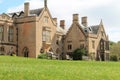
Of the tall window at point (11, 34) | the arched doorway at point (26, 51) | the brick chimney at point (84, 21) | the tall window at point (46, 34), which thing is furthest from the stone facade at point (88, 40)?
the tall window at point (11, 34)

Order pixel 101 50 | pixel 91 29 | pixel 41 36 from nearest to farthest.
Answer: pixel 41 36
pixel 101 50
pixel 91 29

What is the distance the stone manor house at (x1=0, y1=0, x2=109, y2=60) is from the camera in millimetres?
59625

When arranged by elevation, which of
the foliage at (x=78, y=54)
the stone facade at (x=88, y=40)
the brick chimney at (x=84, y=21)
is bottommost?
the foliage at (x=78, y=54)

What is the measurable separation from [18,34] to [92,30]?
1888 centimetres

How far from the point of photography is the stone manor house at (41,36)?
59.6 m

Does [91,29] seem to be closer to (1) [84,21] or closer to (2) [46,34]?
Result: (1) [84,21]

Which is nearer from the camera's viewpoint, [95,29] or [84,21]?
[95,29]

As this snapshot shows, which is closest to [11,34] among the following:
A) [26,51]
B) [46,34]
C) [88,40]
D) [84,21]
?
[26,51]

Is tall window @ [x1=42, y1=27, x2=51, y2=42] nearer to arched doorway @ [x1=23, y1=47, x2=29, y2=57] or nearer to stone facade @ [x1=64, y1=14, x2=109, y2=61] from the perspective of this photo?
arched doorway @ [x1=23, y1=47, x2=29, y2=57]

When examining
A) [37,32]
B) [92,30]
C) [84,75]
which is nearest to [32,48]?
[37,32]

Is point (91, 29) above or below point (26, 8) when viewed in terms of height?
below

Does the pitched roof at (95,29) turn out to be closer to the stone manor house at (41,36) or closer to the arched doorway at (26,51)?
the stone manor house at (41,36)

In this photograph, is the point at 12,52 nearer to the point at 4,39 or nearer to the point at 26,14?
the point at 4,39

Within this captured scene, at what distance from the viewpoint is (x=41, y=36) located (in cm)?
6122
